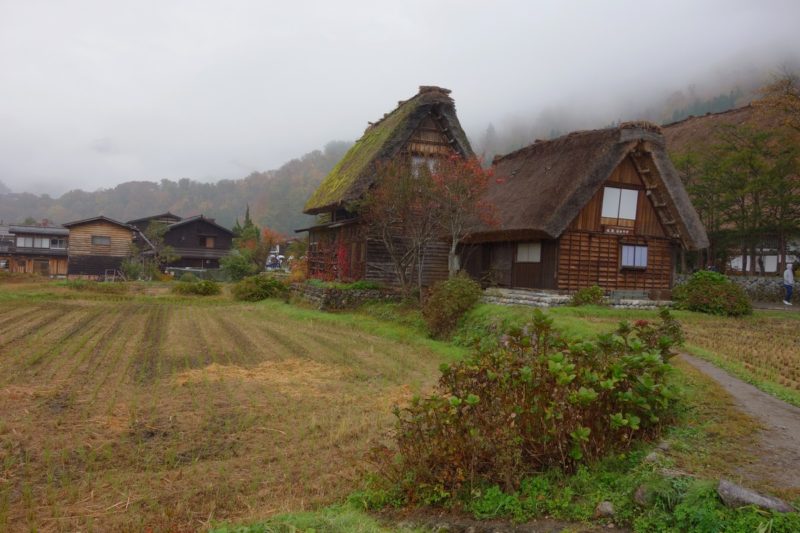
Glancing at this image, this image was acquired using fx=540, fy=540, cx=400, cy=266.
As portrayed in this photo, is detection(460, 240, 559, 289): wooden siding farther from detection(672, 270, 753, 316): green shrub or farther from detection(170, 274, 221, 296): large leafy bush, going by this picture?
detection(170, 274, 221, 296): large leafy bush

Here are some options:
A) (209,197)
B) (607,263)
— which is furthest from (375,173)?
(209,197)

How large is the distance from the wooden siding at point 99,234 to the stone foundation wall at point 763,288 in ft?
141

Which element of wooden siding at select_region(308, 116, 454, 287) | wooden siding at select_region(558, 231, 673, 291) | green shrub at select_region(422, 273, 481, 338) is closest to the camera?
green shrub at select_region(422, 273, 481, 338)

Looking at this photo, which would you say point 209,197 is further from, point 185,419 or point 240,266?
point 185,419

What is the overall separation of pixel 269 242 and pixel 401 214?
80.6 ft

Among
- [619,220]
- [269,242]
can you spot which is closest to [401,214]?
[619,220]

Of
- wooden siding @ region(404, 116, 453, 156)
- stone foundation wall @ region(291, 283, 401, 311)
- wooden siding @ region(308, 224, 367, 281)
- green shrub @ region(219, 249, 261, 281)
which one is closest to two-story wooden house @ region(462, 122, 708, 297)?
stone foundation wall @ region(291, 283, 401, 311)

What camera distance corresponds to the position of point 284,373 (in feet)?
32.2

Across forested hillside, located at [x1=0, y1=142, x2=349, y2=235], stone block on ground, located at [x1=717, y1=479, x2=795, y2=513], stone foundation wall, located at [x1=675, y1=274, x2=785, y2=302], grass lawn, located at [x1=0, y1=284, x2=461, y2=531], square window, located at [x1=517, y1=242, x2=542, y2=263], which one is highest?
forested hillside, located at [x1=0, y1=142, x2=349, y2=235]

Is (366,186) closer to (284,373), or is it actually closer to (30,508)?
(284,373)

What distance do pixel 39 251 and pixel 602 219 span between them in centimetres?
5119

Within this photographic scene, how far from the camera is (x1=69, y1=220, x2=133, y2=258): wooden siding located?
43.8 meters

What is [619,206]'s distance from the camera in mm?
17922

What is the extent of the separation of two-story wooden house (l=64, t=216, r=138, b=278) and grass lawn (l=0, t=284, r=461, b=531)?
3279 cm
